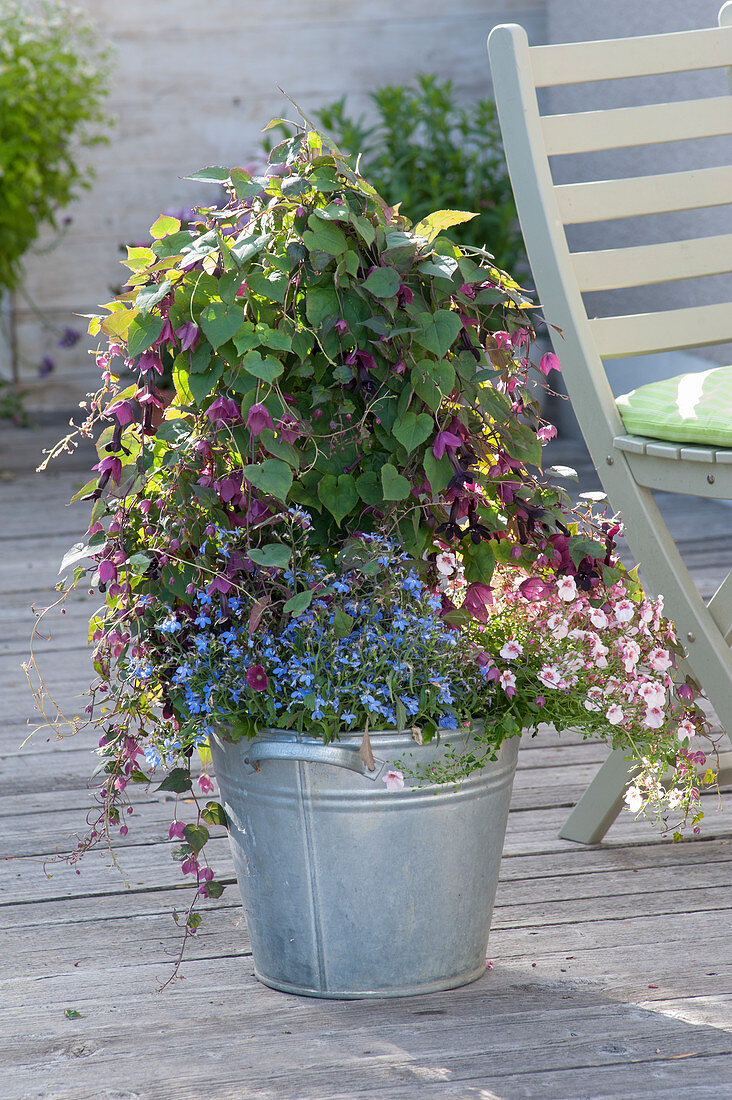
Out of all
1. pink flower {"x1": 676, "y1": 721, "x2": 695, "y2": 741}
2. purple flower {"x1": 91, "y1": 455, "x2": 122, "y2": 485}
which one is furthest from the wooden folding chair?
purple flower {"x1": 91, "y1": 455, "x2": 122, "y2": 485}

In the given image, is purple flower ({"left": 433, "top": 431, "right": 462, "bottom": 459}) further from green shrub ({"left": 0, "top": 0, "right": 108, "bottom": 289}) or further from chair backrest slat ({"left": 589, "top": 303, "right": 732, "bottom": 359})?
green shrub ({"left": 0, "top": 0, "right": 108, "bottom": 289})

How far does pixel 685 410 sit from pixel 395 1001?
63 cm

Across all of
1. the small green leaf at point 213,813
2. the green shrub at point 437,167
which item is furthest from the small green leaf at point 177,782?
the green shrub at point 437,167

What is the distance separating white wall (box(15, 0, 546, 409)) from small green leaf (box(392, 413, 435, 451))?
3731mm

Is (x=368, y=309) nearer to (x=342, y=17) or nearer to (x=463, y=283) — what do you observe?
(x=463, y=283)

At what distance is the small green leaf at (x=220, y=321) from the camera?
104cm

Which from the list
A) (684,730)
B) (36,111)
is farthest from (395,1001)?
(36,111)

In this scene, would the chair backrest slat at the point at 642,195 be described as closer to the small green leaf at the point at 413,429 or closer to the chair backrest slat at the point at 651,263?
the chair backrest slat at the point at 651,263

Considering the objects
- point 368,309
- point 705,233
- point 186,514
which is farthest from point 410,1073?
point 705,233

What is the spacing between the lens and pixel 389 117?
13.6ft

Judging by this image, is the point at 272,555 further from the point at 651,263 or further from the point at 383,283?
the point at 651,263

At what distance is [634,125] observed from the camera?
1.43 m

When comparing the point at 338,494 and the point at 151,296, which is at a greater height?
the point at 151,296

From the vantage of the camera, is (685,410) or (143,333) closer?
(143,333)
